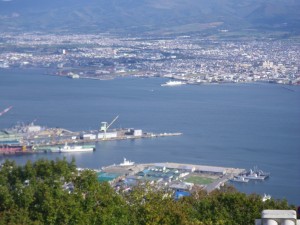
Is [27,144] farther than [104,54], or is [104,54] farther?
[104,54]

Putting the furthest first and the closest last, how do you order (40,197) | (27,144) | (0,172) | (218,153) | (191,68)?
(191,68)
(27,144)
(218,153)
(0,172)
(40,197)

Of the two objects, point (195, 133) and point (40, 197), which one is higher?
point (40, 197)

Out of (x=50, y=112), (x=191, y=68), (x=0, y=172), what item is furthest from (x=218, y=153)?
(x=191, y=68)

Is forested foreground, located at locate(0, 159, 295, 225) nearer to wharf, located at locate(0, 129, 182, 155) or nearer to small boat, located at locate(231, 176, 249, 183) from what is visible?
small boat, located at locate(231, 176, 249, 183)

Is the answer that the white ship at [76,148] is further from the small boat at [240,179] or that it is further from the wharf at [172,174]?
the small boat at [240,179]

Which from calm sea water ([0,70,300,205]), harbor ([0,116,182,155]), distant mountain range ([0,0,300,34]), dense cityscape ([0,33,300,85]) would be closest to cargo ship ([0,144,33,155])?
harbor ([0,116,182,155])

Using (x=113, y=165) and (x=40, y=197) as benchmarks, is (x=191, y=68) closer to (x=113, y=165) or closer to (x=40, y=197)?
(x=113, y=165)
